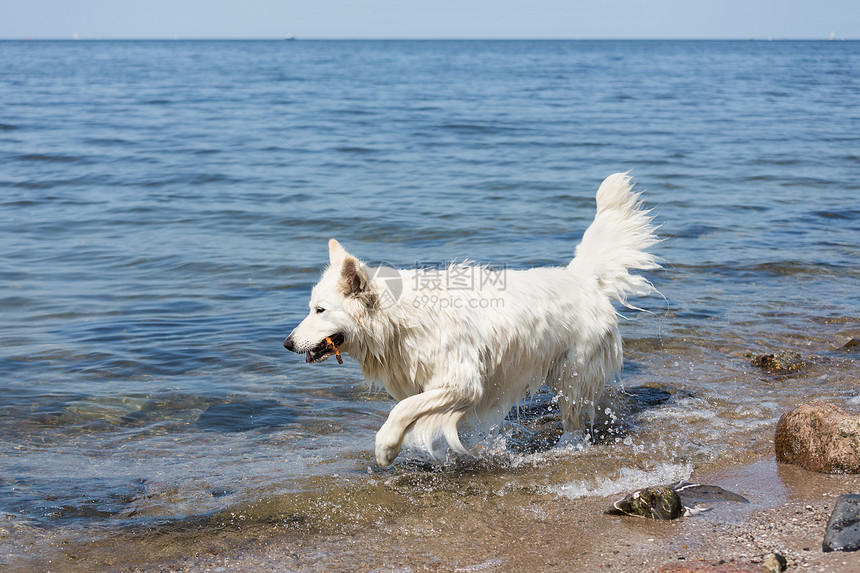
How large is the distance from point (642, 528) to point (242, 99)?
33.0 metres

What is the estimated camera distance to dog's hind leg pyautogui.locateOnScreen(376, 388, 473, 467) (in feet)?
16.1

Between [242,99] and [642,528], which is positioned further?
[242,99]

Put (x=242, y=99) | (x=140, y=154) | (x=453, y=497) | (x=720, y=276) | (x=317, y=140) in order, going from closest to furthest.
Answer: (x=453, y=497) < (x=720, y=276) < (x=140, y=154) < (x=317, y=140) < (x=242, y=99)

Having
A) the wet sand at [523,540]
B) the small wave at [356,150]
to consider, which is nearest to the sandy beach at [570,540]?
the wet sand at [523,540]

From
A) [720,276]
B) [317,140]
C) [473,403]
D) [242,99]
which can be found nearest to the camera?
[473,403]

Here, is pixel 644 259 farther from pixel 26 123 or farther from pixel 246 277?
pixel 26 123

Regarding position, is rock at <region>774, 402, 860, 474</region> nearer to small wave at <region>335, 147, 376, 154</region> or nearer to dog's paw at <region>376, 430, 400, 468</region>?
dog's paw at <region>376, 430, 400, 468</region>

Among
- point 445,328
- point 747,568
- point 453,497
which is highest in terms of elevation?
point 445,328

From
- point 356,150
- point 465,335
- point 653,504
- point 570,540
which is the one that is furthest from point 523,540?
point 356,150

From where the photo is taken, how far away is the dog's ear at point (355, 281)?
4734 mm

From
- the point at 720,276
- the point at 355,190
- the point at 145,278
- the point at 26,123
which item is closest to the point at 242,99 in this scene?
the point at 26,123

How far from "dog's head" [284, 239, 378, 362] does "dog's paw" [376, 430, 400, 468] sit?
69cm

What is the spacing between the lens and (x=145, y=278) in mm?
10461

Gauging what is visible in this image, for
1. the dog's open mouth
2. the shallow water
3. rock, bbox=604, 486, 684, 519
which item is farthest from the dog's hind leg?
rock, bbox=604, 486, 684, 519
